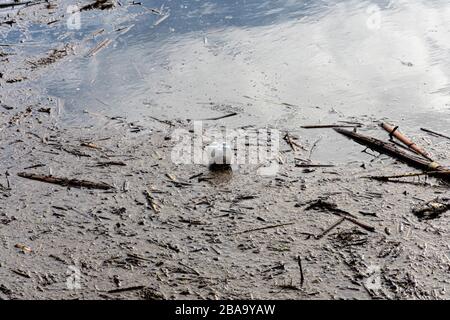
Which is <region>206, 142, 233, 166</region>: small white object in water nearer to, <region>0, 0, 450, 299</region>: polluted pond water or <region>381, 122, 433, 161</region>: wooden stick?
<region>0, 0, 450, 299</region>: polluted pond water

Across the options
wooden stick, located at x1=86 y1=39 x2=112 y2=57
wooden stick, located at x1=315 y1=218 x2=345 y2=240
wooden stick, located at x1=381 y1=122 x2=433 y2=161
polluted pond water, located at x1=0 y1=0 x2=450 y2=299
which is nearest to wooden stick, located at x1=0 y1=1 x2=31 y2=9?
polluted pond water, located at x1=0 y1=0 x2=450 y2=299

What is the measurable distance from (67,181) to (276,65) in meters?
3.26

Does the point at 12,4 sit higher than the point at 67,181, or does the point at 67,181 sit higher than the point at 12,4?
the point at 12,4

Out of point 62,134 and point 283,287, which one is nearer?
point 283,287

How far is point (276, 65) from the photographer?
6344mm

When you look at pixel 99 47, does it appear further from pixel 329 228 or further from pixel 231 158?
pixel 329 228

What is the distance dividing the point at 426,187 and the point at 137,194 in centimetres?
249

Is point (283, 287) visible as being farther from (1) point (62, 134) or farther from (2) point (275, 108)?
(1) point (62, 134)

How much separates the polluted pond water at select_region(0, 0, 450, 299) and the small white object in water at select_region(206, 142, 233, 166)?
0.05 feet

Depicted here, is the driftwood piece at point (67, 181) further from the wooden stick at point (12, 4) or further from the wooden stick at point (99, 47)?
the wooden stick at point (12, 4)

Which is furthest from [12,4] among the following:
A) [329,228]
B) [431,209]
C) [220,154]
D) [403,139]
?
[431,209]

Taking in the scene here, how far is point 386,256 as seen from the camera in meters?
3.42
